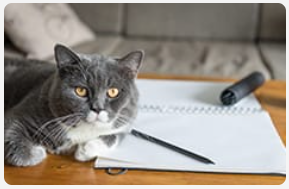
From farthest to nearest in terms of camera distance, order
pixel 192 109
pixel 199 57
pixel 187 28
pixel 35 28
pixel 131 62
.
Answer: pixel 187 28 < pixel 199 57 < pixel 35 28 < pixel 192 109 < pixel 131 62

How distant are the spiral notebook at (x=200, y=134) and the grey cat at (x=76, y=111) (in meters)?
0.06

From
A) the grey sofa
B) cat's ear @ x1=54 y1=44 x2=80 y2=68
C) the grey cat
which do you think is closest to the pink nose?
the grey cat

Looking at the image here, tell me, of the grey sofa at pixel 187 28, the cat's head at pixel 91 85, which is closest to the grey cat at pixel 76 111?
the cat's head at pixel 91 85

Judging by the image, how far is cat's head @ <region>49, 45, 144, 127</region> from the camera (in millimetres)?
950

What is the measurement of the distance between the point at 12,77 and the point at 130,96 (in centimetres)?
44

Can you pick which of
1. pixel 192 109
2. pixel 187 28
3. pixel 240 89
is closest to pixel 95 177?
pixel 192 109

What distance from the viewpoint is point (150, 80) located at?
4.73 feet

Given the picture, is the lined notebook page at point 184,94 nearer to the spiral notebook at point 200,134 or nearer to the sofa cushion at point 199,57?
the spiral notebook at point 200,134

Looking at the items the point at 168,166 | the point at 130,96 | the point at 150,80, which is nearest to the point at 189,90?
the point at 150,80

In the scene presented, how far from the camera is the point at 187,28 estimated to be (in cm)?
253

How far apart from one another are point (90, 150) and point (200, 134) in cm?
27

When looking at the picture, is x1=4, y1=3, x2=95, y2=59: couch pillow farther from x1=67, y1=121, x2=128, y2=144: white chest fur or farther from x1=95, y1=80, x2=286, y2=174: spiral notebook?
x1=67, y1=121, x2=128, y2=144: white chest fur

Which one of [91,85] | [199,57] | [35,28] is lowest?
[199,57]

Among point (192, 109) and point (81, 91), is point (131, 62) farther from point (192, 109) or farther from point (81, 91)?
point (192, 109)
